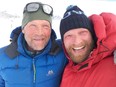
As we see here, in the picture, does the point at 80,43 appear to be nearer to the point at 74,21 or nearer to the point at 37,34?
the point at 74,21

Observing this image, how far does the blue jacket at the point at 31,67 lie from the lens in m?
2.67

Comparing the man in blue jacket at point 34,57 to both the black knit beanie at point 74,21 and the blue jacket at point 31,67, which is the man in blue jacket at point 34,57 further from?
the black knit beanie at point 74,21

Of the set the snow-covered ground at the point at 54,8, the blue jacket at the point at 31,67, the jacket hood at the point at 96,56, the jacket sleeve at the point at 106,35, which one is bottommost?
the snow-covered ground at the point at 54,8

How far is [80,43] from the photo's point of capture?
8.36ft

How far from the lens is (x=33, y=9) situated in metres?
2.88

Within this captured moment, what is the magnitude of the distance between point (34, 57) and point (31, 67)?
11 cm

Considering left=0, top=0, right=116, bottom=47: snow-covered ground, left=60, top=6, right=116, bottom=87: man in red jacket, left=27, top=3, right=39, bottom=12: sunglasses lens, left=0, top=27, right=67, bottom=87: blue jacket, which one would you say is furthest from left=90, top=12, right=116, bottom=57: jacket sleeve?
left=0, top=0, right=116, bottom=47: snow-covered ground

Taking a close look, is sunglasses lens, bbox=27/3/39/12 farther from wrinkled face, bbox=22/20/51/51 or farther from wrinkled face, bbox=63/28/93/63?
wrinkled face, bbox=63/28/93/63

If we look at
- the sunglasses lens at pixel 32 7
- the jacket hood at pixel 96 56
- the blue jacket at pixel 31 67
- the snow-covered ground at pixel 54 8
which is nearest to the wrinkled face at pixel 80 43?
the jacket hood at pixel 96 56

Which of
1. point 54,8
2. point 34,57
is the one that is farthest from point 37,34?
point 54,8

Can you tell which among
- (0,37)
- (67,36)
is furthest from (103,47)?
(0,37)

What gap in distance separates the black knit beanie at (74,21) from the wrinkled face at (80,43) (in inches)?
1.6

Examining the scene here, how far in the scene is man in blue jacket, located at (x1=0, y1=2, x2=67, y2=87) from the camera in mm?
2676

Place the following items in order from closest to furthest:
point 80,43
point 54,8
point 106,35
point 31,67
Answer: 1. point 106,35
2. point 80,43
3. point 31,67
4. point 54,8
